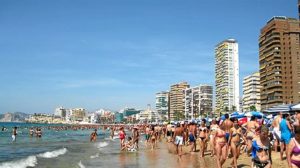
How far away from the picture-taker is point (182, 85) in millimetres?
191625

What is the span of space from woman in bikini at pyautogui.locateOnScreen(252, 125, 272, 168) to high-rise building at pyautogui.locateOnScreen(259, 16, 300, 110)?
92.2 m

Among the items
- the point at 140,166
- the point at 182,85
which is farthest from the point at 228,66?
the point at 140,166

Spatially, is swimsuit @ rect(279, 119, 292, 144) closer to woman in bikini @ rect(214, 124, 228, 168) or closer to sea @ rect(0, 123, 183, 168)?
woman in bikini @ rect(214, 124, 228, 168)

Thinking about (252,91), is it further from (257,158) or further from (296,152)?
(296,152)

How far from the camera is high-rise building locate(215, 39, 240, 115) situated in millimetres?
147750

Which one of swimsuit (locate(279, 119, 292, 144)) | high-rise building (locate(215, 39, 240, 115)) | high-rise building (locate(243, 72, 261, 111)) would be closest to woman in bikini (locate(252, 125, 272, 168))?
swimsuit (locate(279, 119, 292, 144))

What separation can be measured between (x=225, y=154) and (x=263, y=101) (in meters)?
94.9

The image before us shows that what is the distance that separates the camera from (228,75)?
149m

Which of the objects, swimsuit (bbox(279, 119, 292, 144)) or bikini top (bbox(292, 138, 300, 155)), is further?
swimsuit (bbox(279, 119, 292, 144))

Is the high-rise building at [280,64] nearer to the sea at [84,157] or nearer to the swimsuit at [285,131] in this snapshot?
the sea at [84,157]

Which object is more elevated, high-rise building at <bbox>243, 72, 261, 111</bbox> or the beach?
high-rise building at <bbox>243, 72, 261, 111</bbox>

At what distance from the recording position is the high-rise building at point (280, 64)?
96250mm

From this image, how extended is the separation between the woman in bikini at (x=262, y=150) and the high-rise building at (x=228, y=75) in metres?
139

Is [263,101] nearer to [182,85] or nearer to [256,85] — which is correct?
[256,85]
